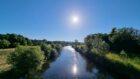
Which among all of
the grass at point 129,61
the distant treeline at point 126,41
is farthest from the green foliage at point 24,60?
the distant treeline at point 126,41

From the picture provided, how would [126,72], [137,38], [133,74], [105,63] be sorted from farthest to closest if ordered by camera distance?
[137,38], [105,63], [126,72], [133,74]

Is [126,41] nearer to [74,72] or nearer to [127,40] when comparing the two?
[127,40]

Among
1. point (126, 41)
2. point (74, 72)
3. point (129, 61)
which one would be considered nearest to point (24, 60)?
point (74, 72)

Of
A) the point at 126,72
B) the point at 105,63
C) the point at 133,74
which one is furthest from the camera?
the point at 105,63

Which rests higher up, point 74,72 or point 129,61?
point 129,61

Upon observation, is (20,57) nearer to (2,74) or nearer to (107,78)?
(2,74)

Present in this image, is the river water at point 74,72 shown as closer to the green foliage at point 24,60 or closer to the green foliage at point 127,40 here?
the green foliage at point 24,60

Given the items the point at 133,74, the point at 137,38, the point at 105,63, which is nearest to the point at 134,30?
the point at 137,38

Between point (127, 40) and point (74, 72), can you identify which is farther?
point (127, 40)

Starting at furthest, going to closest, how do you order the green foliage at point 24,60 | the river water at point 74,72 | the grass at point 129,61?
the river water at point 74,72, the green foliage at point 24,60, the grass at point 129,61
